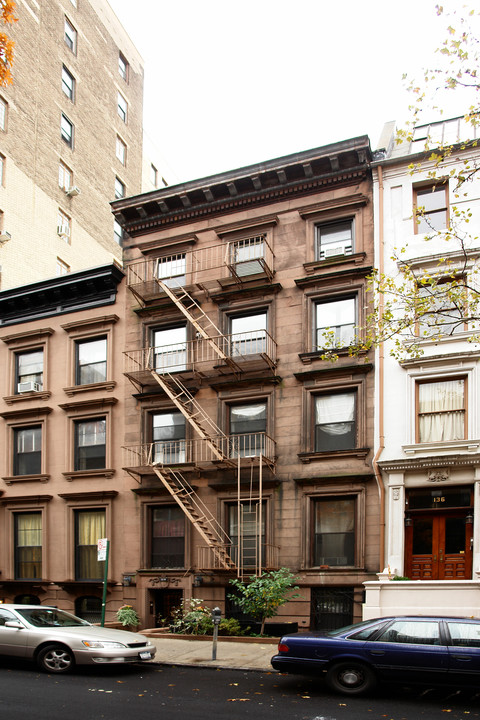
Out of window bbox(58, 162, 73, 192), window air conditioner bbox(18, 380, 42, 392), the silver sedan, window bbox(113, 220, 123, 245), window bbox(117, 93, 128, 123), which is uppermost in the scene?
window bbox(117, 93, 128, 123)

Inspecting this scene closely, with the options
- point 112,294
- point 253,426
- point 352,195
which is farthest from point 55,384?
point 352,195

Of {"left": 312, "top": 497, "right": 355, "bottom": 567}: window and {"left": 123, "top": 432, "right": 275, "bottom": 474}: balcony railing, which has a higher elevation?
{"left": 123, "top": 432, "right": 275, "bottom": 474}: balcony railing

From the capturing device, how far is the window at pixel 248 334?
67.9ft

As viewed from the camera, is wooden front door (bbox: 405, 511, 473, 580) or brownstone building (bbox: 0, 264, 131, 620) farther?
brownstone building (bbox: 0, 264, 131, 620)

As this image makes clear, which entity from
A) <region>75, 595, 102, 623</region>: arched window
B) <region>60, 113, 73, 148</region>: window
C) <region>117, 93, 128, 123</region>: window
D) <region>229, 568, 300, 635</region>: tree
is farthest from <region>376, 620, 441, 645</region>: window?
<region>117, 93, 128, 123</region>: window

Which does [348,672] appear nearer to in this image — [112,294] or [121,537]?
[121,537]

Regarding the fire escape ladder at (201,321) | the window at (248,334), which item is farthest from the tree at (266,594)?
the window at (248,334)

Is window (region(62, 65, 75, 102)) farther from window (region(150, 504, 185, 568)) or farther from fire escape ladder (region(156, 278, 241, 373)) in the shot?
window (region(150, 504, 185, 568))

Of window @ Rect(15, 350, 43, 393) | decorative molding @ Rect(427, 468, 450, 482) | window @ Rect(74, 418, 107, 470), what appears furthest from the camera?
window @ Rect(15, 350, 43, 393)

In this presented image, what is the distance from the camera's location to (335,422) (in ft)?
63.5

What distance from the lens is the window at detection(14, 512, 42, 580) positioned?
75.0 ft

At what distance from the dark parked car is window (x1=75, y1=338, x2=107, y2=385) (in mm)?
13849

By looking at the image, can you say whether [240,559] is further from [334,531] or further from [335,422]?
[335,422]

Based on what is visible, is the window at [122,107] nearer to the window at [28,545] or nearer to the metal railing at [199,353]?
the metal railing at [199,353]
